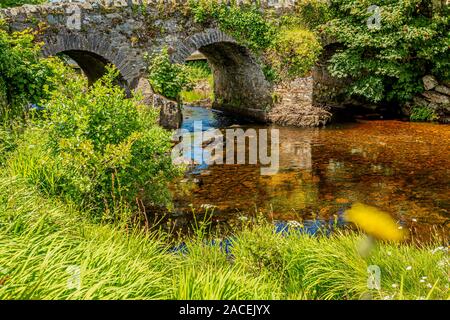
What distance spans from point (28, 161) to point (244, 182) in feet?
16.8

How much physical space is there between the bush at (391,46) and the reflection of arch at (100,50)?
27.0 ft

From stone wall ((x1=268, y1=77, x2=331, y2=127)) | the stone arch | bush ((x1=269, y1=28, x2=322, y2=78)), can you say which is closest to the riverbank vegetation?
the stone arch

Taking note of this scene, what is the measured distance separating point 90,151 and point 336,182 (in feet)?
20.5

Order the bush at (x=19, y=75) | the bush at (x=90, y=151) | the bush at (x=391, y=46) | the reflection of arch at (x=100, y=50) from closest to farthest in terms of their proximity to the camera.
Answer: the bush at (x=90, y=151)
the bush at (x=19, y=75)
the reflection of arch at (x=100, y=50)
the bush at (x=391, y=46)

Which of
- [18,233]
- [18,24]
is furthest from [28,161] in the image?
[18,24]

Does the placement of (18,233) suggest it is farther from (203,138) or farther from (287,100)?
(287,100)

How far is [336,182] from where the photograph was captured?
10180mm

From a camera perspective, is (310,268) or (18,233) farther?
(310,268)

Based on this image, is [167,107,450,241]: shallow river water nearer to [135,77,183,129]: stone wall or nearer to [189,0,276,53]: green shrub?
[135,77,183,129]: stone wall

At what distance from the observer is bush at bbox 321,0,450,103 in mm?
16125

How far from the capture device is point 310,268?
16.0 feet

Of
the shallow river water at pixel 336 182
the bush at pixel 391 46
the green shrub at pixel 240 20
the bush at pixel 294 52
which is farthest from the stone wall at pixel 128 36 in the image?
the shallow river water at pixel 336 182

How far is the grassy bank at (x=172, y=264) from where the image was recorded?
11.2 feet

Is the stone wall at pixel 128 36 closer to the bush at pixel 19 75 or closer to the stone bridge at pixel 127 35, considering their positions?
the stone bridge at pixel 127 35
